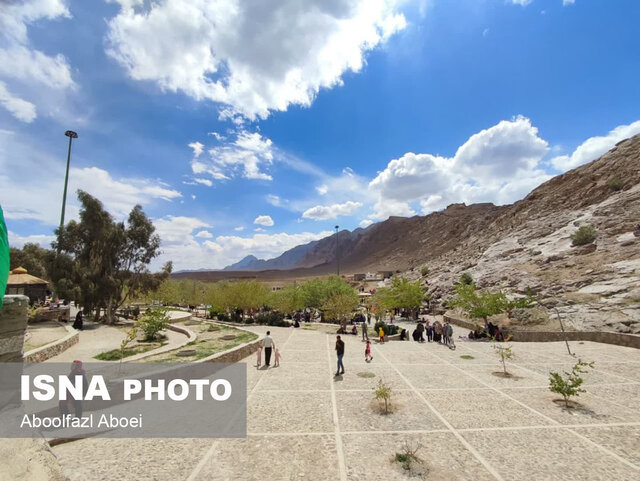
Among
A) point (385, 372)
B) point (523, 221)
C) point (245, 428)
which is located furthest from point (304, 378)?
point (523, 221)

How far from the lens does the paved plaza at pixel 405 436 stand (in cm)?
531

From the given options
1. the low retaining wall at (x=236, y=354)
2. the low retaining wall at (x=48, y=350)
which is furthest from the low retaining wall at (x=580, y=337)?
the low retaining wall at (x=48, y=350)

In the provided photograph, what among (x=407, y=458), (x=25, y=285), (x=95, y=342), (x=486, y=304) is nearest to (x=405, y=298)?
(x=486, y=304)

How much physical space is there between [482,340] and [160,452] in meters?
19.4

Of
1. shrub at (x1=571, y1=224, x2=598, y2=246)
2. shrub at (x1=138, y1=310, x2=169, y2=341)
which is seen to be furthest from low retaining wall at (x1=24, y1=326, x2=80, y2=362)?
shrub at (x1=571, y1=224, x2=598, y2=246)

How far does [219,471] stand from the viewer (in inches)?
208

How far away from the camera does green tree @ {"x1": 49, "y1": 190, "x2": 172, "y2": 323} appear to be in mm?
25141

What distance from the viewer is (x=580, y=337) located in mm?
17625

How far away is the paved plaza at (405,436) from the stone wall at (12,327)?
2185 mm

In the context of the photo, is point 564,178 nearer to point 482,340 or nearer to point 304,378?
point 482,340

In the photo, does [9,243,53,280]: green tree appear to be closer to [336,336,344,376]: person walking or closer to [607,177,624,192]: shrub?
[336,336,344,376]: person walking

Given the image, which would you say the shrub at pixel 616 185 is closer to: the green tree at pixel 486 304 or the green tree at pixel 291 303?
the green tree at pixel 486 304

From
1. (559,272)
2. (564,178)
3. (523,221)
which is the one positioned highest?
(564,178)

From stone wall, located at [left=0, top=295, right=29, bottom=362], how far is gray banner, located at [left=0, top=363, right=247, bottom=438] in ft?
0.68
